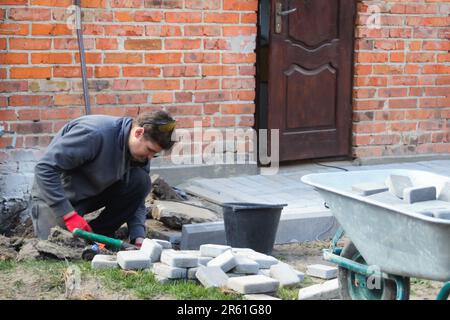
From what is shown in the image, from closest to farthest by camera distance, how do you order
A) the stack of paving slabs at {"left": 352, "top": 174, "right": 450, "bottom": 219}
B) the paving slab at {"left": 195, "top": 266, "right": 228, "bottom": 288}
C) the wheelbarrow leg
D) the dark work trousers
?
the wheelbarrow leg < the stack of paving slabs at {"left": 352, "top": 174, "right": 450, "bottom": 219} < the paving slab at {"left": 195, "top": 266, "right": 228, "bottom": 288} < the dark work trousers

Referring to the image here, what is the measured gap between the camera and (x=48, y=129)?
7207 millimetres

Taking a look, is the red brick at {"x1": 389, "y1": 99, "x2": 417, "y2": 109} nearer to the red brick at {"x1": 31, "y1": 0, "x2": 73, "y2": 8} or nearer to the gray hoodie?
the red brick at {"x1": 31, "y1": 0, "x2": 73, "y2": 8}

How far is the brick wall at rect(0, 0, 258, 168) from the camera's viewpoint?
277 inches

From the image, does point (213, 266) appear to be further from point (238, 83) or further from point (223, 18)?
point (223, 18)

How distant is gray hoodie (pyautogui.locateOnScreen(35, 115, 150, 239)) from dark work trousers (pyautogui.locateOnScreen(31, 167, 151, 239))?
92mm

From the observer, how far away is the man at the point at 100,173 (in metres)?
5.60

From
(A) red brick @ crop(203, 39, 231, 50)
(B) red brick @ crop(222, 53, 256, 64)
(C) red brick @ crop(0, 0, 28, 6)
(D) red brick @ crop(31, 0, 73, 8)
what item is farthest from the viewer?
(B) red brick @ crop(222, 53, 256, 64)

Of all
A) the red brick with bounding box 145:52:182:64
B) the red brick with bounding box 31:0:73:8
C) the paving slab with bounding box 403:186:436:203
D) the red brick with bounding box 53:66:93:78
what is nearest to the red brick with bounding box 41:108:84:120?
the red brick with bounding box 53:66:93:78

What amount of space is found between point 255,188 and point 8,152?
7.01 feet

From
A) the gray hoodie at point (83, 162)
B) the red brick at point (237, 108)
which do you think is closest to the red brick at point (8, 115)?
the gray hoodie at point (83, 162)

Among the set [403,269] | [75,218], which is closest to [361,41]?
[75,218]

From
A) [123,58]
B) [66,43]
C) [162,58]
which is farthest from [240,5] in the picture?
[66,43]

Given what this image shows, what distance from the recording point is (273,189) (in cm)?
754

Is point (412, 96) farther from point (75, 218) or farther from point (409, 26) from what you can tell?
point (75, 218)
